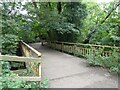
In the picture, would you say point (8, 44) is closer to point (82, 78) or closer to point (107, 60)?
point (82, 78)

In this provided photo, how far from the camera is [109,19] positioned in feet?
35.8

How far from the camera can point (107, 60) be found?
6395 millimetres

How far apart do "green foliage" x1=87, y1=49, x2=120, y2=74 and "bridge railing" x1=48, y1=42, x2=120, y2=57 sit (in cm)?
34

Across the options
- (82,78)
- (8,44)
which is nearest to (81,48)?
(8,44)

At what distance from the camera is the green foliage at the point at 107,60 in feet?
19.3

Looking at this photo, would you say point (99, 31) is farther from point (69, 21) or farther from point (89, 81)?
point (89, 81)

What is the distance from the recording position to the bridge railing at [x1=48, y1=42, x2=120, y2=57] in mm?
7137

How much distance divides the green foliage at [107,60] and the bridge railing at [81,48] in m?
0.34

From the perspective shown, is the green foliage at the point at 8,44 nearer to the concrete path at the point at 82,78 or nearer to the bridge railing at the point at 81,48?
the concrete path at the point at 82,78

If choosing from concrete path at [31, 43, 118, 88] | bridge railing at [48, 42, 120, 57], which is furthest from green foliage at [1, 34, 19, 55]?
bridge railing at [48, 42, 120, 57]

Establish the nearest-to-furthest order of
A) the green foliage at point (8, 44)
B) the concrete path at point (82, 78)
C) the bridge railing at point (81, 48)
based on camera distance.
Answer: the concrete path at point (82, 78), the bridge railing at point (81, 48), the green foliage at point (8, 44)

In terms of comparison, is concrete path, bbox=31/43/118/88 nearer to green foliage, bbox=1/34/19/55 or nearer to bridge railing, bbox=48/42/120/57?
bridge railing, bbox=48/42/120/57

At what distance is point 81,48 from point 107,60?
300 centimetres

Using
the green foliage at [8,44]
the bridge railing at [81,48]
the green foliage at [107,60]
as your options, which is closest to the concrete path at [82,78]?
the green foliage at [107,60]
